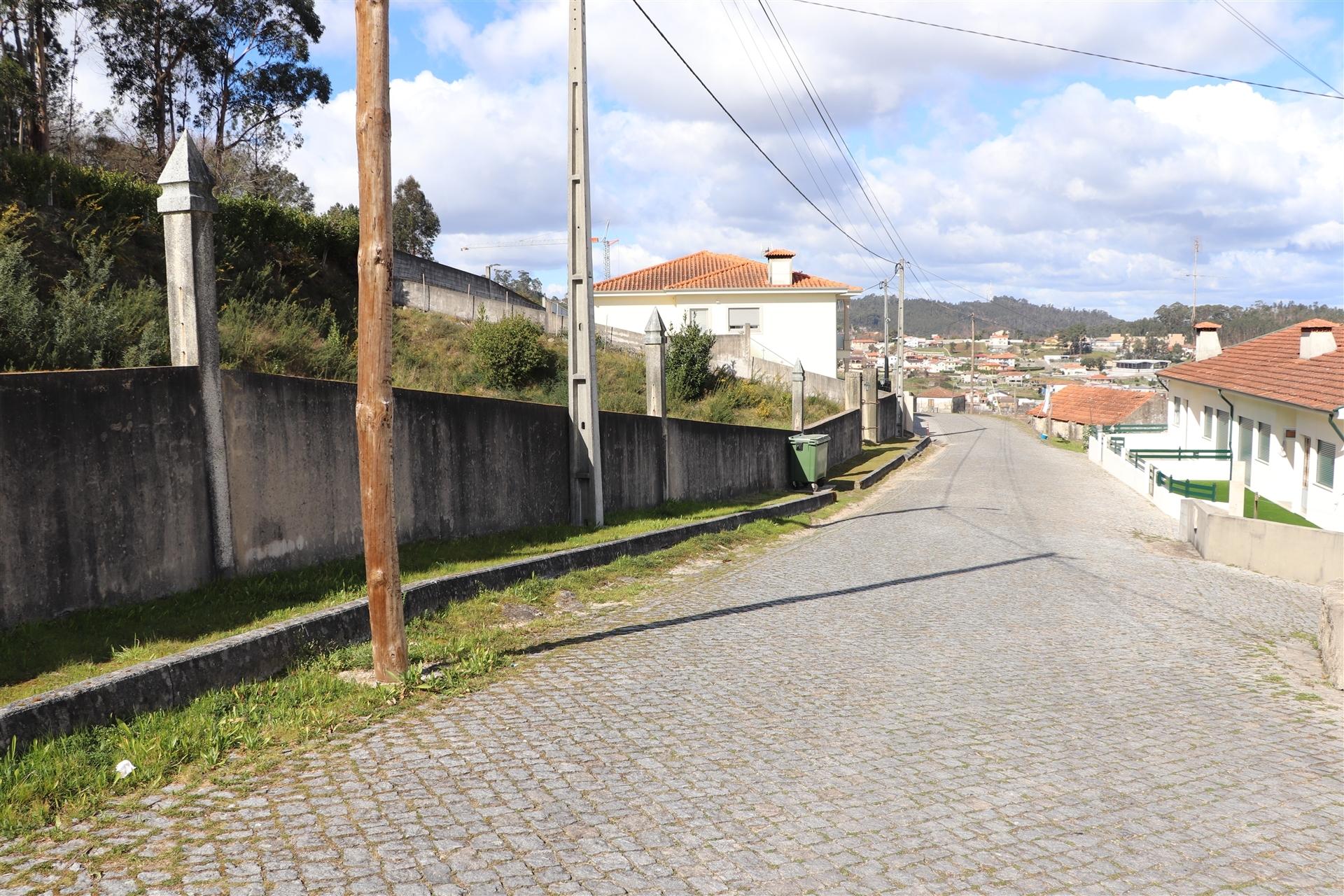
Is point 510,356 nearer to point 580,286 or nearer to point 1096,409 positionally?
point 580,286

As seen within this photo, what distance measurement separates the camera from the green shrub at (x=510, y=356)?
2391cm

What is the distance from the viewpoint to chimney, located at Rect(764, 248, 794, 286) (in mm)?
45375

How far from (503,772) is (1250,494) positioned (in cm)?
2479

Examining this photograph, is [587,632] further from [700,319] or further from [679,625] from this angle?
[700,319]

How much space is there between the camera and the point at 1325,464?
68.1 feet

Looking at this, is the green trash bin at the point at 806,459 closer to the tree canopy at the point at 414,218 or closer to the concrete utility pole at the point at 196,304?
the concrete utility pole at the point at 196,304

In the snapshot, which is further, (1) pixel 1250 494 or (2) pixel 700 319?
(2) pixel 700 319

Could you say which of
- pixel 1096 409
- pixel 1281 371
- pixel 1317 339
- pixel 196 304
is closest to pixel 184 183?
pixel 196 304

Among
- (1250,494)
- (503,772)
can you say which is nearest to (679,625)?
(503,772)

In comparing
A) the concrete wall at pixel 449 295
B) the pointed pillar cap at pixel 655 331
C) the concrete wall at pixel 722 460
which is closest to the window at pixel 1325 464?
the concrete wall at pixel 722 460

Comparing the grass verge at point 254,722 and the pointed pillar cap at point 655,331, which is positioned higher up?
the pointed pillar cap at point 655,331

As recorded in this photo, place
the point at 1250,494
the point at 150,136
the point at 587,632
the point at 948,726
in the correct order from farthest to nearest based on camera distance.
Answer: the point at 150,136, the point at 1250,494, the point at 587,632, the point at 948,726

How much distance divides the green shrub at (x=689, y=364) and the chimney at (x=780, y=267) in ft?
45.1

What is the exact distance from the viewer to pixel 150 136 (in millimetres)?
34094
